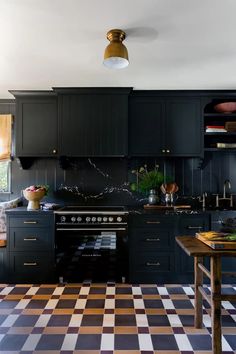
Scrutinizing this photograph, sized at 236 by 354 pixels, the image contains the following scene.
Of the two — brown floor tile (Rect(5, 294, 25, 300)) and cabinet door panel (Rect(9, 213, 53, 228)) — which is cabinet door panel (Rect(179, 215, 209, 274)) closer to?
cabinet door panel (Rect(9, 213, 53, 228))

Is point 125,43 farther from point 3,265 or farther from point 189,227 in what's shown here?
point 3,265

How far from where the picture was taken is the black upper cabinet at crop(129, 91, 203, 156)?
3643 millimetres

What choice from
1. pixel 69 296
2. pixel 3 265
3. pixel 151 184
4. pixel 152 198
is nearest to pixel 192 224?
pixel 152 198

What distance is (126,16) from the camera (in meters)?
2.04

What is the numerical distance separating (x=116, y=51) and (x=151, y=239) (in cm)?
209

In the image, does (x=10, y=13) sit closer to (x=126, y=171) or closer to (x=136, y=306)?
(x=126, y=171)

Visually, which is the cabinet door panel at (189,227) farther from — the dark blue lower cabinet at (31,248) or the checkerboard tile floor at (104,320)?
the dark blue lower cabinet at (31,248)

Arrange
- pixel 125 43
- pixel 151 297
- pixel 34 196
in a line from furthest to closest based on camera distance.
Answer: pixel 34 196 → pixel 151 297 → pixel 125 43

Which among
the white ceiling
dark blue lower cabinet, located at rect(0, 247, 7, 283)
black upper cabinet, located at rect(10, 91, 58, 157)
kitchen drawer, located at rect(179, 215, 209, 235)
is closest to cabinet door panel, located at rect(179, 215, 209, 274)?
kitchen drawer, located at rect(179, 215, 209, 235)

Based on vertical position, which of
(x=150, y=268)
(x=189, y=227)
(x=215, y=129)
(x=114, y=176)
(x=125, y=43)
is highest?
(x=125, y=43)

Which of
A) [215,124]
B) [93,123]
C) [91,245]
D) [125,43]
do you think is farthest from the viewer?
[215,124]

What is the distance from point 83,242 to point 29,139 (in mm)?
1476

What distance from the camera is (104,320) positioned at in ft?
8.21

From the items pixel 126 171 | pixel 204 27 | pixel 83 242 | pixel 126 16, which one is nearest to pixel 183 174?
pixel 126 171
